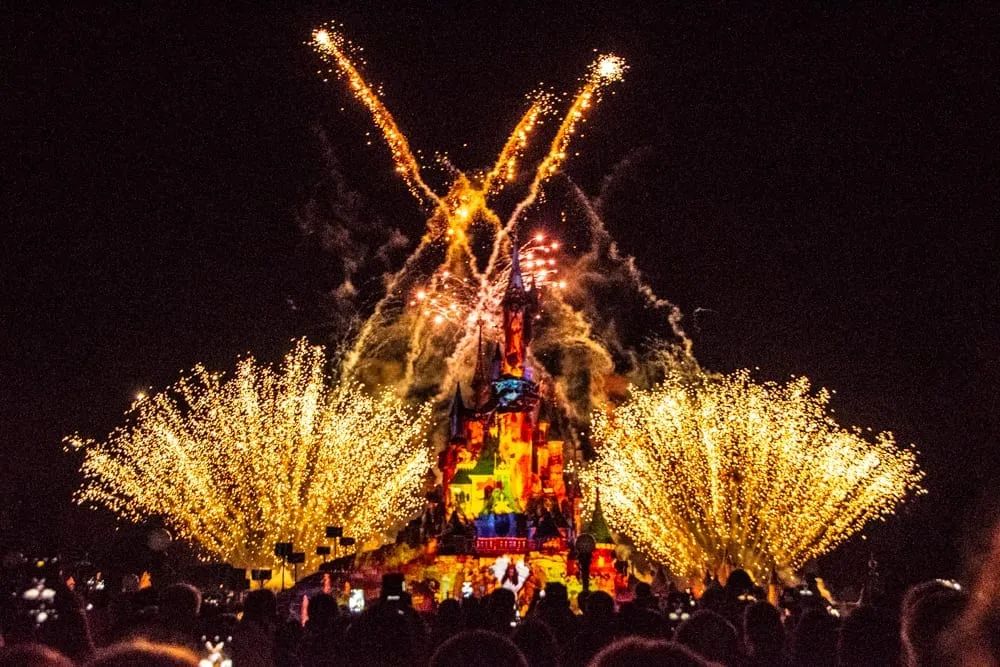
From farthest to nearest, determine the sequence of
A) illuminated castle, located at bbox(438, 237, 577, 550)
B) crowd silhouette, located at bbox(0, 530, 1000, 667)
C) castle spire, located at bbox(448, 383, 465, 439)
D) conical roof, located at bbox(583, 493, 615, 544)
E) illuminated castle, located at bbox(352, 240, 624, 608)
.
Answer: castle spire, located at bbox(448, 383, 465, 439)
illuminated castle, located at bbox(438, 237, 577, 550)
conical roof, located at bbox(583, 493, 615, 544)
illuminated castle, located at bbox(352, 240, 624, 608)
crowd silhouette, located at bbox(0, 530, 1000, 667)

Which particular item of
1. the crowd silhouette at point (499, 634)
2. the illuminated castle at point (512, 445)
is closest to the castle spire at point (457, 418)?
the illuminated castle at point (512, 445)

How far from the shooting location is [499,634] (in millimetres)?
7629

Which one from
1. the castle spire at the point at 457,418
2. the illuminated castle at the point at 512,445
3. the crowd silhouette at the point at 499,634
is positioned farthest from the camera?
the castle spire at the point at 457,418

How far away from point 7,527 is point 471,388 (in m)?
49.1

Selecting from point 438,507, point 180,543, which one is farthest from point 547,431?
point 180,543

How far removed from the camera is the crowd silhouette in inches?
293

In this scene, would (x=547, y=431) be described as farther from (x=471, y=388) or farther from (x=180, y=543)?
(x=180, y=543)

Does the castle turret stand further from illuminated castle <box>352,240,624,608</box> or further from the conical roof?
the conical roof

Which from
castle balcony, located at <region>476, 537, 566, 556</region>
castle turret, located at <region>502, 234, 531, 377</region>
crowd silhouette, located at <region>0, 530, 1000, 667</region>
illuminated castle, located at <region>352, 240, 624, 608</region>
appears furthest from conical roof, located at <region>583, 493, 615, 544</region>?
crowd silhouette, located at <region>0, 530, 1000, 667</region>

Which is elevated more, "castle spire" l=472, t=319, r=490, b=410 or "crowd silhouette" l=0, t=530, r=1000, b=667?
"castle spire" l=472, t=319, r=490, b=410

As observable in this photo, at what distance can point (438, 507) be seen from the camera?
251 feet

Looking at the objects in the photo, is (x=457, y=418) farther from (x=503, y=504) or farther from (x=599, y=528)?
(x=599, y=528)

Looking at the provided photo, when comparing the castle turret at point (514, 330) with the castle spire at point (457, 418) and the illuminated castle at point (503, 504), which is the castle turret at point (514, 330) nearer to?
the illuminated castle at point (503, 504)

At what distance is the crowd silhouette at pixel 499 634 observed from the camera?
24.4 ft
